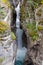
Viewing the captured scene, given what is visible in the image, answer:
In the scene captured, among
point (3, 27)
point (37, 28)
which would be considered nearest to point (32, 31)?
point (37, 28)

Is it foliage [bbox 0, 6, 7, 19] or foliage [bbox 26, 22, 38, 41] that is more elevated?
foliage [bbox 0, 6, 7, 19]

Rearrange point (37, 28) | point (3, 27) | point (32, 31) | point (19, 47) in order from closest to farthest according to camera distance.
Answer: point (3, 27), point (37, 28), point (32, 31), point (19, 47)

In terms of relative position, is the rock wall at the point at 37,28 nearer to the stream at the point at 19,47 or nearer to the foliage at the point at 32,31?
the foliage at the point at 32,31

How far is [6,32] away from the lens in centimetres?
796

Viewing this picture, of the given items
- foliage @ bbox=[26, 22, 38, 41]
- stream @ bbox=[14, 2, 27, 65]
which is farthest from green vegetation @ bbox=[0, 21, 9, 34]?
stream @ bbox=[14, 2, 27, 65]

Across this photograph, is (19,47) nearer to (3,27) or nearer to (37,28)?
(37,28)

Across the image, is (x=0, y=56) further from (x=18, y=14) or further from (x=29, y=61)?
(x=18, y=14)

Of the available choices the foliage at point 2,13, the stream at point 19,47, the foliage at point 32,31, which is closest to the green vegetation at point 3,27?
the foliage at point 2,13

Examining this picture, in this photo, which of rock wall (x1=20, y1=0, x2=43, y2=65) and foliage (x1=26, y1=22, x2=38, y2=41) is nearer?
rock wall (x1=20, y1=0, x2=43, y2=65)

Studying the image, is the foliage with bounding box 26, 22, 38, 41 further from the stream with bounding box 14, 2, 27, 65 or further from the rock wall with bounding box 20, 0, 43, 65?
the stream with bounding box 14, 2, 27, 65

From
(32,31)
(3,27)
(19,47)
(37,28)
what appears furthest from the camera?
(19,47)

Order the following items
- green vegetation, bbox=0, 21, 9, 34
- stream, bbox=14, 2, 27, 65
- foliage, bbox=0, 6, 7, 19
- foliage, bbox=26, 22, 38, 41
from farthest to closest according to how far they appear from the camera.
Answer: stream, bbox=14, 2, 27, 65
foliage, bbox=26, 22, 38, 41
foliage, bbox=0, 6, 7, 19
green vegetation, bbox=0, 21, 9, 34

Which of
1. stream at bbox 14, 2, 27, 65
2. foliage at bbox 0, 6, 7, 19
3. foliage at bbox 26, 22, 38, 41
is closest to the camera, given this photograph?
foliage at bbox 0, 6, 7, 19

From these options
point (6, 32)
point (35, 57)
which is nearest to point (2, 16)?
point (6, 32)
